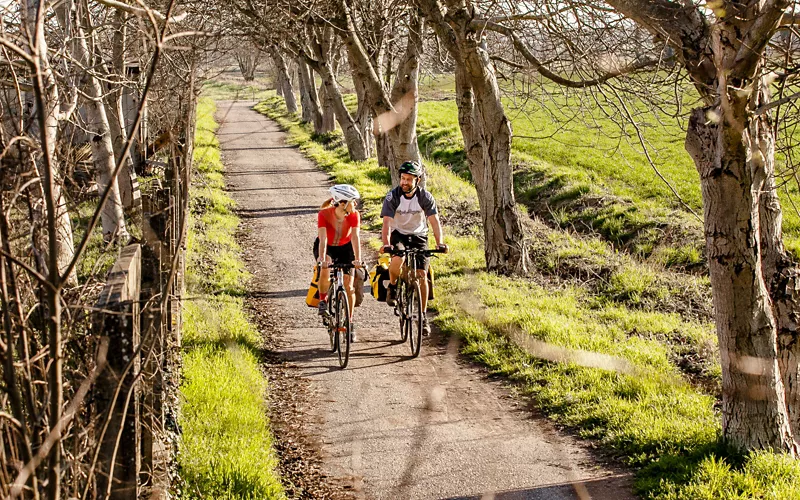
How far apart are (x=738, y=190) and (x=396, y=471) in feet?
10.8

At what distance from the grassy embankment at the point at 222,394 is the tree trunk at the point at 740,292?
137 inches

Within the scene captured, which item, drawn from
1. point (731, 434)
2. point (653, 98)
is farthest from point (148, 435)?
point (653, 98)

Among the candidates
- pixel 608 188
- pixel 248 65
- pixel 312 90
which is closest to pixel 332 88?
pixel 248 65

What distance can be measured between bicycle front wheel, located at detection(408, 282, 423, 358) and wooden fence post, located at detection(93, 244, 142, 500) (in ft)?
18.3

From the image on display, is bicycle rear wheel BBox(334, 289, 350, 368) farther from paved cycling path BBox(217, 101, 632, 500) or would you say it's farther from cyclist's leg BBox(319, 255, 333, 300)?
cyclist's leg BBox(319, 255, 333, 300)

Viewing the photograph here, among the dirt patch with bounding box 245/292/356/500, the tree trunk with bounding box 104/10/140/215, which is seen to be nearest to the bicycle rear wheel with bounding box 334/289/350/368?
the dirt patch with bounding box 245/292/356/500

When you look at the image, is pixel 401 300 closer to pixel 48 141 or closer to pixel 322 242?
pixel 322 242

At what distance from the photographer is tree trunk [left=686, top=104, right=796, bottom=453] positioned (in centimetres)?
594

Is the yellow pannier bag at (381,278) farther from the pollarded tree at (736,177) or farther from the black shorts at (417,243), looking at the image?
the pollarded tree at (736,177)

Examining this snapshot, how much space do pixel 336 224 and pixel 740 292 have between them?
429 cm

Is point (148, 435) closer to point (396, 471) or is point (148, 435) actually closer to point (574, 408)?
point (396, 471)

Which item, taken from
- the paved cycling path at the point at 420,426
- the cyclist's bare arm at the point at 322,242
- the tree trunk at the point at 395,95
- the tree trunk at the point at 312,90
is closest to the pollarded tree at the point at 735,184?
the paved cycling path at the point at 420,426

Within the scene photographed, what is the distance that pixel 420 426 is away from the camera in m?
7.08

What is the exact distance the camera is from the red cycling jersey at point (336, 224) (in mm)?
8664
